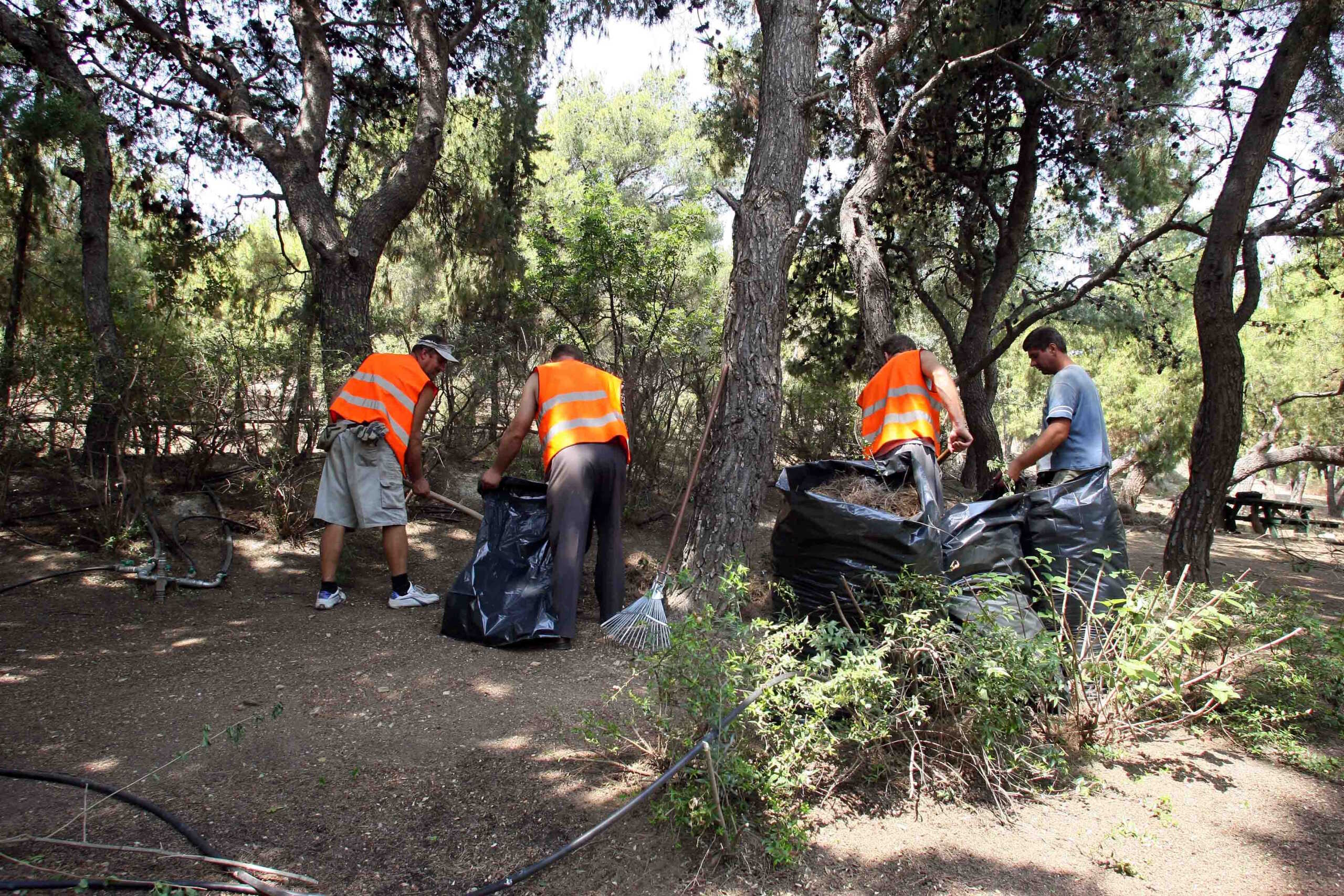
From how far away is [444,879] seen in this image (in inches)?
71.9

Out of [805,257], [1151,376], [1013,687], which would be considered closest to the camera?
[1013,687]

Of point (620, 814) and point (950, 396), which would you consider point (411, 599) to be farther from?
point (950, 396)

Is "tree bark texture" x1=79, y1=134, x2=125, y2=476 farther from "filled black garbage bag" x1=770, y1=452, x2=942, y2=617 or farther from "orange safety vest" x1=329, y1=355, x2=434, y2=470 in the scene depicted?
"filled black garbage bag" x1=770, y1=452, x2=942, y2=617

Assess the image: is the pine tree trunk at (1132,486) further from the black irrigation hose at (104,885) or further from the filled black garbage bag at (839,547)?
the black irrigation hose at (104,885)

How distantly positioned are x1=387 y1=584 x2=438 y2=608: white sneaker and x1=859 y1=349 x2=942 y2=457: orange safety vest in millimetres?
2525

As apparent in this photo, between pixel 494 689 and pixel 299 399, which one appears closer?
pixel 494 689

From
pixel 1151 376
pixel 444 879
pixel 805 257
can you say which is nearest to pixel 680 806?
pixel 444 879

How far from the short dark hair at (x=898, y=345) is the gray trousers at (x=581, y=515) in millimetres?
1587

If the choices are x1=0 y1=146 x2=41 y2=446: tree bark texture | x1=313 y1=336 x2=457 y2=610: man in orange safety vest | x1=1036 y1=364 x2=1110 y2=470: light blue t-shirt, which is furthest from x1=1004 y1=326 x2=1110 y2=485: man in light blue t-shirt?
x1=0 y1=146 x2=41 y2=446: tree bark texture

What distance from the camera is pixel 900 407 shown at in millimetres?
3707

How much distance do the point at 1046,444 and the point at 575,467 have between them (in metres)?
2.17

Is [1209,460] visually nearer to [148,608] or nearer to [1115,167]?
[1115,167]

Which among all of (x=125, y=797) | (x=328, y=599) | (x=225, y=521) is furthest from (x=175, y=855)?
(x=225, y=521)

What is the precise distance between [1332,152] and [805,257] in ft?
16.8
